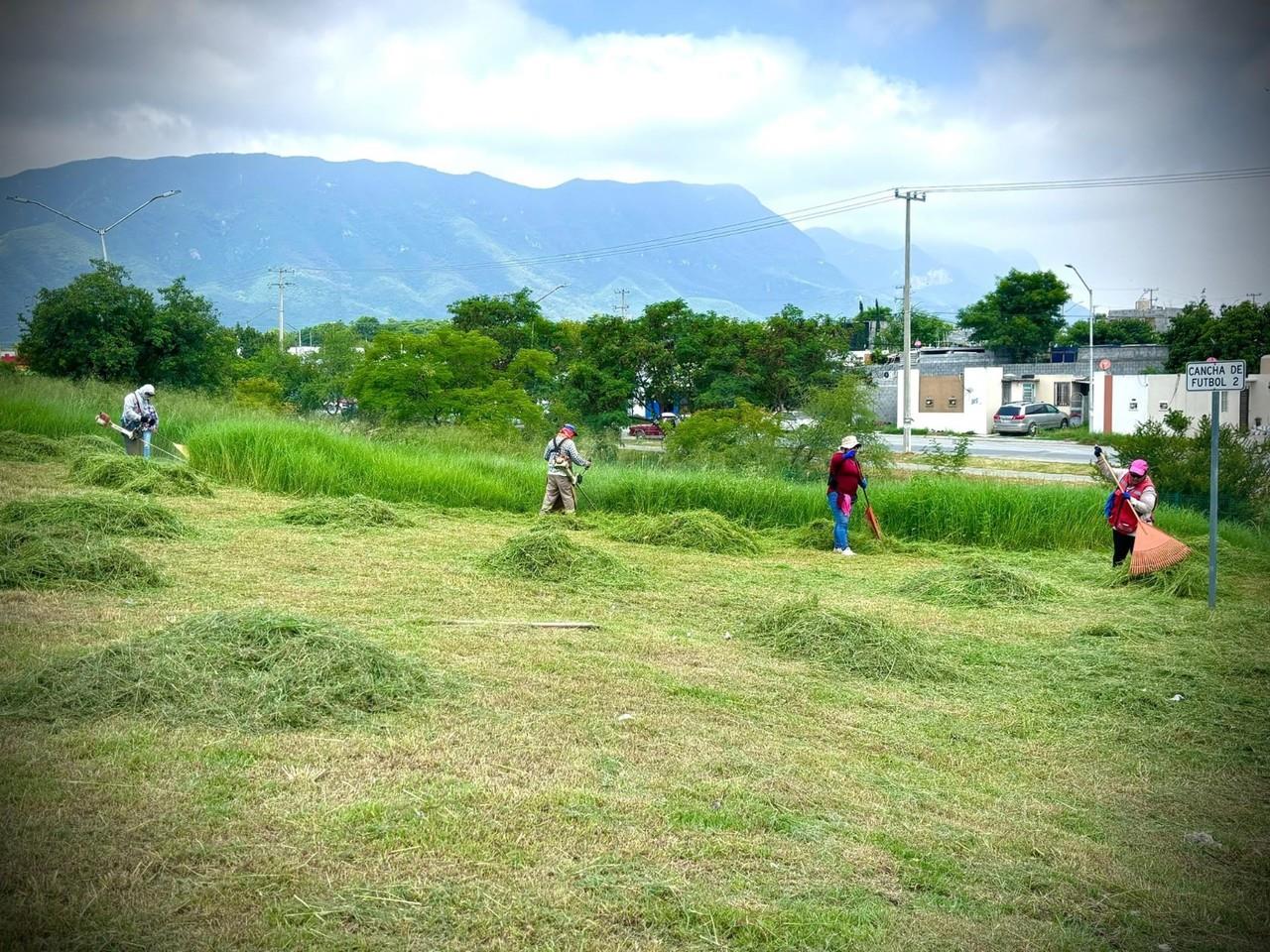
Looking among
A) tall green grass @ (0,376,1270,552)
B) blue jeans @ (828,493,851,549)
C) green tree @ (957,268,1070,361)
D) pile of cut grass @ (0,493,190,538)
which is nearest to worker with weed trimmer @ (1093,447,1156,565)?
tall green grass @ (0,376,1270,552)

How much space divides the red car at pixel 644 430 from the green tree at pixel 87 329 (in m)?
16.1

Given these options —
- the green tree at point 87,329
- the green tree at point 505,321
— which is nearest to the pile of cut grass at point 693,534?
the green tree at point 87,329

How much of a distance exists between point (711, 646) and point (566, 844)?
4.29 m

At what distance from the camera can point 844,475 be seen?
575 inches

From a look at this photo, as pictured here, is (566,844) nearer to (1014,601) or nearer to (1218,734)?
(1218,734)

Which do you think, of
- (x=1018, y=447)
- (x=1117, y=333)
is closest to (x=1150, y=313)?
(x=1117, y=333)

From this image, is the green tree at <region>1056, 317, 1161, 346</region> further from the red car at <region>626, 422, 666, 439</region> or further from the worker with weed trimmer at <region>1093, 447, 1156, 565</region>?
the worker with weed trimmer at <region>1093, 447, 1156, 565</region>

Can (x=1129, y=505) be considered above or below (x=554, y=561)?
above

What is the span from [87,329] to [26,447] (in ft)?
41.6

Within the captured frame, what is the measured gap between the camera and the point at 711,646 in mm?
8562

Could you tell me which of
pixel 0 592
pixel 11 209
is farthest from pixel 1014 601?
pixel 11 209

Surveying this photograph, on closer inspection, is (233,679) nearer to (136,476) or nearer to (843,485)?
(843,485)

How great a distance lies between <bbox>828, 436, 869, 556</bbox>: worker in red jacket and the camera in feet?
48.0

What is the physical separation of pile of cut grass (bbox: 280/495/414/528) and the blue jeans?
563 centimetres
